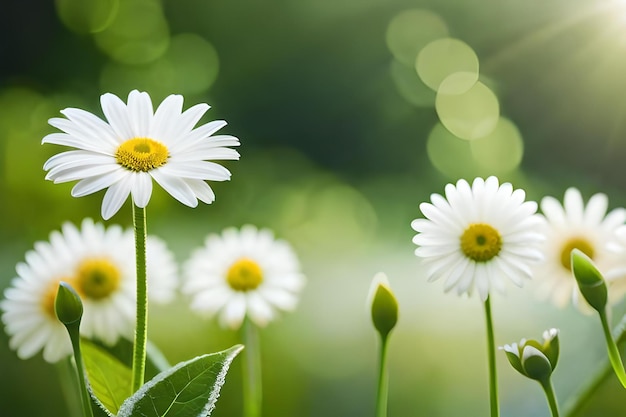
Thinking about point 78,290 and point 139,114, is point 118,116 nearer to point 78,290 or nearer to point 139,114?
point 139,114

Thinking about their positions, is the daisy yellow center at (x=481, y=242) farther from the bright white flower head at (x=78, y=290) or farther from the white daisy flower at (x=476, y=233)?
the bright white flower head at (x=78, y=290)

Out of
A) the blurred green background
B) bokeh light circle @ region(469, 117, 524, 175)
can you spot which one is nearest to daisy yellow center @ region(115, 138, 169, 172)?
the blurred green background

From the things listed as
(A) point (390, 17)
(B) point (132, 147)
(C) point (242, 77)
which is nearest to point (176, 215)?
(C) point (242, 77)

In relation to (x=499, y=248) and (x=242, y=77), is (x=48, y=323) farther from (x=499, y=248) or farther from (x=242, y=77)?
(x=242, y=77)

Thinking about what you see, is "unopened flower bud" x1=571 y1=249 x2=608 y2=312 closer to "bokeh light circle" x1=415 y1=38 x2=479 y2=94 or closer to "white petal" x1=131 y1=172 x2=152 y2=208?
"white petal" x1=131 y1=172 x2=152 y2=208

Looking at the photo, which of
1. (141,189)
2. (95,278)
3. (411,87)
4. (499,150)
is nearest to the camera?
(141,189)

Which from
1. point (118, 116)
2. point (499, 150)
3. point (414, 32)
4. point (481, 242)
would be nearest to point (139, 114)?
point (118, 116)
